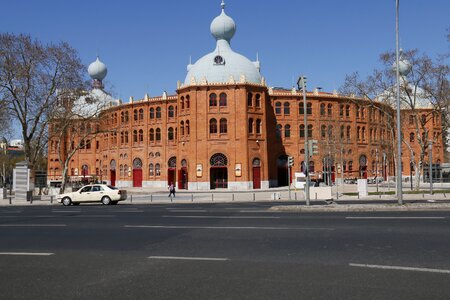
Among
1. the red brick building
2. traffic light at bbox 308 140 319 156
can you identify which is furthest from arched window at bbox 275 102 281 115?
traffic light at bbox 308 140 319 156

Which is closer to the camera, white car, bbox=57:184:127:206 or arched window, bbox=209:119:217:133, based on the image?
white car, bbox=57:184:127:206

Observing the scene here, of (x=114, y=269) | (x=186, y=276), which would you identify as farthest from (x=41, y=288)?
(x=186, y=276)

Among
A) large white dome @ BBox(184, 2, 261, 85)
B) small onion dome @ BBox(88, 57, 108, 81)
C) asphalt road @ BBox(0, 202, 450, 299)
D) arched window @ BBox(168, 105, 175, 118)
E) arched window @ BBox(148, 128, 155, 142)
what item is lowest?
asphalt road @ BBox(0, 202, 450, 299)

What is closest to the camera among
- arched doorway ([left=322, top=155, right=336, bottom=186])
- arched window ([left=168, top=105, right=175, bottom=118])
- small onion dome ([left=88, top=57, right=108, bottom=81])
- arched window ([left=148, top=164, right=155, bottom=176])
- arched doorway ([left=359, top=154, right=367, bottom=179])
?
arched doorway ([left=322, top=155, right=336, bottom=186])

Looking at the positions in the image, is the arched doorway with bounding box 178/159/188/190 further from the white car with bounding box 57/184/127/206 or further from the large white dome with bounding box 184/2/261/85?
the white car with bounding box 57/184/127/206

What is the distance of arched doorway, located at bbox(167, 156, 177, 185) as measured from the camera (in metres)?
64.5

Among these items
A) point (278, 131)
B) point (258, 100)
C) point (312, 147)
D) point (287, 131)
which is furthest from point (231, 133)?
point (312, 147)

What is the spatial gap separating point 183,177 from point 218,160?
6.34 meters

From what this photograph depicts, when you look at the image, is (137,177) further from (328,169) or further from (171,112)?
(328,169)

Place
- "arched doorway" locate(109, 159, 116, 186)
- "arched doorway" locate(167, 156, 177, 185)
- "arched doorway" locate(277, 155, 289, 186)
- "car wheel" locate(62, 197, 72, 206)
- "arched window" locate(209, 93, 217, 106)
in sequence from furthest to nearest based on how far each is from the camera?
"arched doorway" locate(109, 159, 116, 186), "arched doorway" locate(167, 156, 177, 185), "arched doorway" locate(277, 155, 289, 186), "arched window" locate(209, 93, 217, 106), "car wheel" locate(62, 197, 72, 206)

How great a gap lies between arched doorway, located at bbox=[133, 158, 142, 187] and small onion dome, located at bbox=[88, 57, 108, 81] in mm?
25726

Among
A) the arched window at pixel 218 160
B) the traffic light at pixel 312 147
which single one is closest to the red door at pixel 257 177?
the arched window at pixel 218 160

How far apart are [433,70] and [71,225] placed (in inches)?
1383

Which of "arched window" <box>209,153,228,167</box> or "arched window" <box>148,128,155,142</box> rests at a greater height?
"arched window" <box>148,128,155,142</box>
